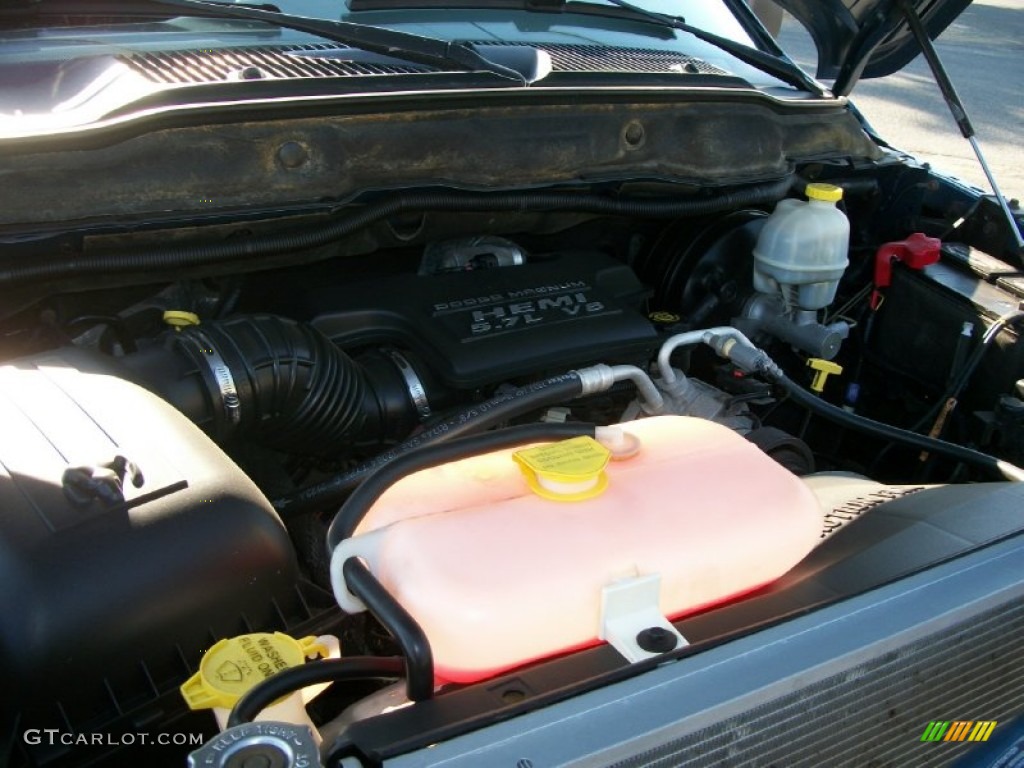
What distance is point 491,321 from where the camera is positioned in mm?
1608

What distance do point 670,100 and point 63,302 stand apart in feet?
3.41

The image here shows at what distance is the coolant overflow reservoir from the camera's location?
1847 millimetres

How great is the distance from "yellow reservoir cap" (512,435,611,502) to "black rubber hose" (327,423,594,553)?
48mm

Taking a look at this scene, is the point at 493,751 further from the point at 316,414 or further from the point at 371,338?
the point at 371,338

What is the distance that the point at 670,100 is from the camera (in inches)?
63.3

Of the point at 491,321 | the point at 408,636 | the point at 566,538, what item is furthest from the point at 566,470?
the point at 491,321

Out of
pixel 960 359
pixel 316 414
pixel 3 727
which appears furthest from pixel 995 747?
pixel 3 727

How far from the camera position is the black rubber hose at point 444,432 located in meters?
1.36

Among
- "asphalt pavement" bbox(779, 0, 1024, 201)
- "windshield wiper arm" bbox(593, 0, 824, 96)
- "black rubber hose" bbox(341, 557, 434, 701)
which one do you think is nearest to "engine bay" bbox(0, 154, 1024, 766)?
"black rubber hose" bbox(341, 557, 434, 701)

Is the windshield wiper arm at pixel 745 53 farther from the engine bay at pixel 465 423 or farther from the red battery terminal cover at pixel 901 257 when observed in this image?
the red battery terminal cover at pixel 901 257

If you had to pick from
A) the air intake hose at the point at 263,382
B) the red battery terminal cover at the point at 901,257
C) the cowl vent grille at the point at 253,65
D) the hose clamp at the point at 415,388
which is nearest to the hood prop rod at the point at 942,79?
the red battery terminal cover at the point at 901,257

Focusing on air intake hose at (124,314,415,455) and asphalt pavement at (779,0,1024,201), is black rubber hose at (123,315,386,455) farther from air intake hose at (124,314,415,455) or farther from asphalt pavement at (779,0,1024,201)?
asphalt pavement at (779,0,1024,201)

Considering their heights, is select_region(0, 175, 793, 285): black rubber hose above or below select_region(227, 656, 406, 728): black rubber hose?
Answer: above

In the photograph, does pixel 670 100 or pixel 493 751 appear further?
pixel 670 100
